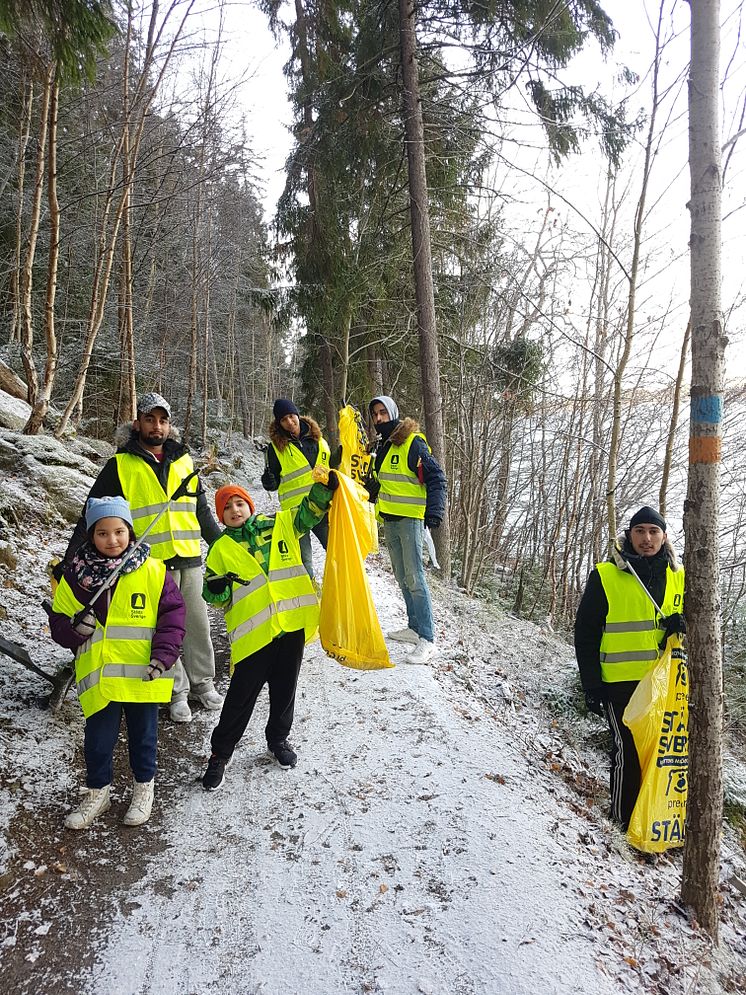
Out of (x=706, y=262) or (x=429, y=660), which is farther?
(x=429, y=660)

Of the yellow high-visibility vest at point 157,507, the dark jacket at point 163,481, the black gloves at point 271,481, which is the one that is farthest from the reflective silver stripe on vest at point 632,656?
the black gloves at point 271,481

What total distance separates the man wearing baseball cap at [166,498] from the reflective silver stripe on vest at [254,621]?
2.53 feet

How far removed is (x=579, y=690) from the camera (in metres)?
6.01

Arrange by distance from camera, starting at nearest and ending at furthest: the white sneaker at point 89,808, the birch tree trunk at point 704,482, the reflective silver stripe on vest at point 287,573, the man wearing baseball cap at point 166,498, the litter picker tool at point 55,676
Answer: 1. the birch tree trunk at point 704,482
2. the white sneaker at point 89,808
3. the reflective silver stripe on vest at point 287,573
4. the man wearing baseball cap at point 166,498
5. the litter picker tool at point 55,676

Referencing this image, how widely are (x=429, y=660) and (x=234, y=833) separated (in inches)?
91.2

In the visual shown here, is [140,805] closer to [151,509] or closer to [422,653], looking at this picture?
[151,509]

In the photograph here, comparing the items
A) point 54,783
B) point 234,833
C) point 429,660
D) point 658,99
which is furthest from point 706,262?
point 54,783

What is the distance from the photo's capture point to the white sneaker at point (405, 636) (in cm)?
521

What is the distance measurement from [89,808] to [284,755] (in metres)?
1.12

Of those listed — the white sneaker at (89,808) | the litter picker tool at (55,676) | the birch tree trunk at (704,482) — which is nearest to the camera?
the birch tree trunk at (704,482)

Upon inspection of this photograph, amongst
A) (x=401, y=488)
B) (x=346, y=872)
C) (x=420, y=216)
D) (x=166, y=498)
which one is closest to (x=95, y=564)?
(x=166, y=498)

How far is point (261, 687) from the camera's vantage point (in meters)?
3.31

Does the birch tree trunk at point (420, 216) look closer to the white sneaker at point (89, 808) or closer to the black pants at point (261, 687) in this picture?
the black pants at point (261, 687)

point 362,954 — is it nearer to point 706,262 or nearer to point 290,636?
point 290,636
